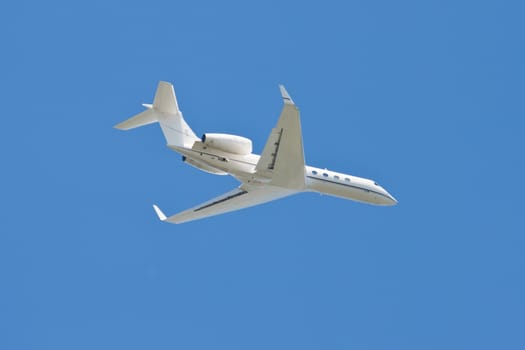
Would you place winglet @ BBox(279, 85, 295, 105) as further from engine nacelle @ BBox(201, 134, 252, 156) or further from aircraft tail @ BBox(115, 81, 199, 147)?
aircraft tail @ BBox(115, 81, 199, 147)

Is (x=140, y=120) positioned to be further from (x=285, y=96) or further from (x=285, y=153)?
(x=285, y=96)

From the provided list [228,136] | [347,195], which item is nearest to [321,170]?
[347,195]

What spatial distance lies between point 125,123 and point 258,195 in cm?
752

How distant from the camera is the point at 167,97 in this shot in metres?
50.2

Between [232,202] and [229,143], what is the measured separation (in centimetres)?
549

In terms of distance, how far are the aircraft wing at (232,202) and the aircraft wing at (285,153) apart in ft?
4.11

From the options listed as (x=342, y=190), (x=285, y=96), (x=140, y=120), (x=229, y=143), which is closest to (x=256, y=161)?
(x=229, y=143)

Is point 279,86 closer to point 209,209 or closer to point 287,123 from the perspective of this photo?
point 287,123

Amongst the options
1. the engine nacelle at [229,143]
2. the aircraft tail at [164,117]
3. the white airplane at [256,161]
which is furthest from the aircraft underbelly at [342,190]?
the aircraft tail at [164,117]

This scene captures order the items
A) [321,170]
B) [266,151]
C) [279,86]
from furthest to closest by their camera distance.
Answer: [321,170]
[266,151]
[279,86]

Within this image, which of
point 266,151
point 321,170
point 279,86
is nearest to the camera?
point 279,86

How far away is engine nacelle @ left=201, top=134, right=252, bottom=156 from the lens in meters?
48.1

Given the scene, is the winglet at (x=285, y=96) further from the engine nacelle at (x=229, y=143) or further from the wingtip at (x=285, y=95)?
the engine nacelle at (x=229, y=143)

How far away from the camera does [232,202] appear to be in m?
53.2
